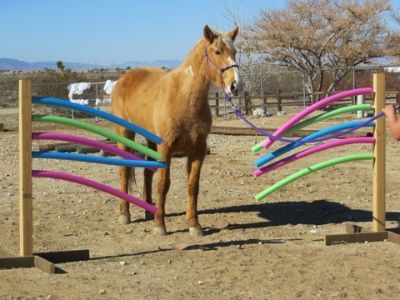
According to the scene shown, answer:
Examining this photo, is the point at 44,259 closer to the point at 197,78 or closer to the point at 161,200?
the point at 161,200

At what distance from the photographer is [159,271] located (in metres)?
6.09

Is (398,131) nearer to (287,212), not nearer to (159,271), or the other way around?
(159,271)

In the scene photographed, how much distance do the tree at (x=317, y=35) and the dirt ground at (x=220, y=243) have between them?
89.4 ft

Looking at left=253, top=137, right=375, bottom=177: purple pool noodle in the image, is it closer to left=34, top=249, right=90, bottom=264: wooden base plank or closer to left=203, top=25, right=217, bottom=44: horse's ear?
left=203, top=25, right=217, bottom=44: horse's ear

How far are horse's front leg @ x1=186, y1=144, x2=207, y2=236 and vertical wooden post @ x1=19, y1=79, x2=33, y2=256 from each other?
2.00m

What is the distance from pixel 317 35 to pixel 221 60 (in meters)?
32.8

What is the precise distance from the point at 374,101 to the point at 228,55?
1748 millimetres

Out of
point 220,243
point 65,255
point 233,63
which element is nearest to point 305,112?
point 233,63

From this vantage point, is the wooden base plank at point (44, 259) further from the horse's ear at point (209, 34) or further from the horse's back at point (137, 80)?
the horse's back at point (137, 80)

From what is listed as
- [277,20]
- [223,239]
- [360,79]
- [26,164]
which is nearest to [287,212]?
[223,239]

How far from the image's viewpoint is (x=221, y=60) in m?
6.99

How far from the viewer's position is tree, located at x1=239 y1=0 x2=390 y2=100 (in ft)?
125

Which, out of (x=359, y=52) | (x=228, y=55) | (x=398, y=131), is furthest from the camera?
(x=359, y=52)

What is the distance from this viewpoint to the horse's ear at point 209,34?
703 cm
